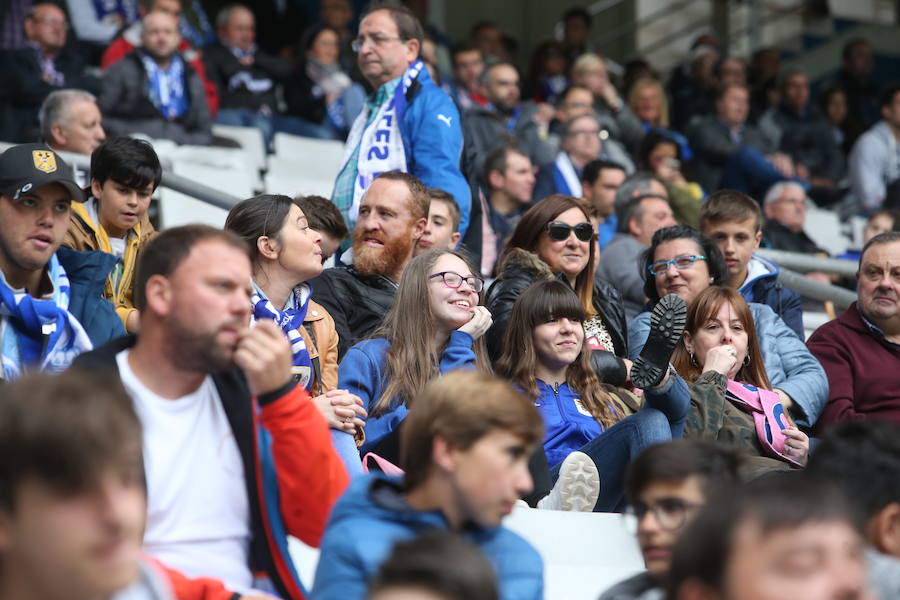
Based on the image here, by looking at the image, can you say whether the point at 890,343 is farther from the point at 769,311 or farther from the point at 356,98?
the point at 356,98

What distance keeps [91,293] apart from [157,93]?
4.16 metres

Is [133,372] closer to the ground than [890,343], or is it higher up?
higher up

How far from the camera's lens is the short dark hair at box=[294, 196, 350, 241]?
5.12 m

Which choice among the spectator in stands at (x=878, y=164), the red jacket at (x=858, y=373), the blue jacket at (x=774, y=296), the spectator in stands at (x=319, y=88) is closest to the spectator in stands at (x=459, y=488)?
the red jacket at (x=858, y=373)

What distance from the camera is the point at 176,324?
9.09 feet

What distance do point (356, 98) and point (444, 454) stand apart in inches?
265

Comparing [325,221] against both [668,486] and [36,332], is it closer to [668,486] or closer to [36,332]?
[36,332]

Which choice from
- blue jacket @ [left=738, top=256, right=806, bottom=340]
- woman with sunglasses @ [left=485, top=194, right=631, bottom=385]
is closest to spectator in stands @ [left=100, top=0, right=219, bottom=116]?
woman with sunglasses @ [left=485, top=194, right=631, bottom=385]

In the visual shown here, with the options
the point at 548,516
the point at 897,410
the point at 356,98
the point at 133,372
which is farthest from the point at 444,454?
the point at 356,98

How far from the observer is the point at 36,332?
143 inches

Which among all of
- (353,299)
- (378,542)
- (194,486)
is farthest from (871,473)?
(353,299)

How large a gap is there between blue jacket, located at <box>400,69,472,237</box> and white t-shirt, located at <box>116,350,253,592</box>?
295cm

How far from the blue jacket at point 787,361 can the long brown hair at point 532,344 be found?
26.2 inches

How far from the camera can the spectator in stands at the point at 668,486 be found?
2.73 m
